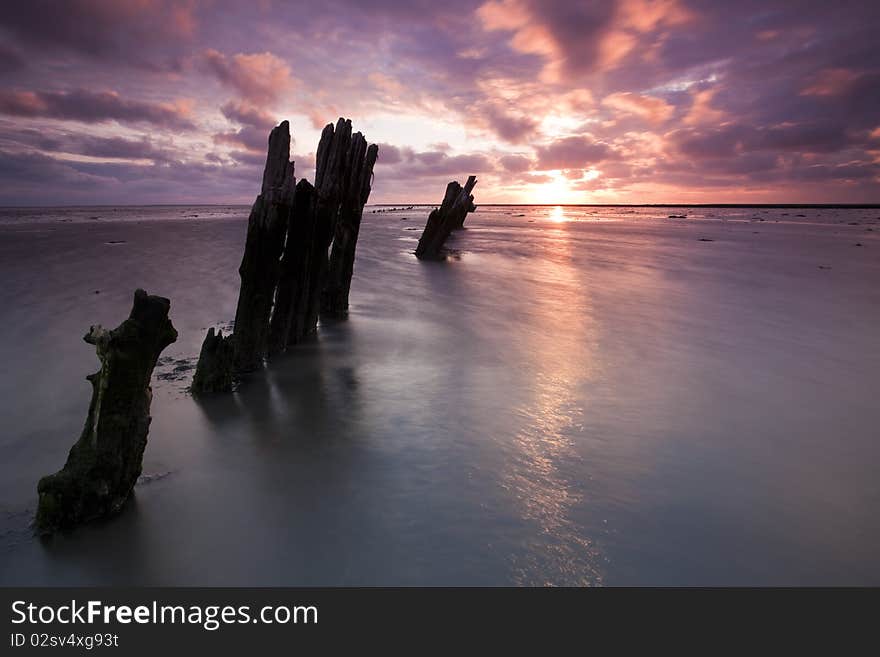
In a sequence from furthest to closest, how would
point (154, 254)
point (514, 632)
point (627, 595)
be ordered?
1. point (154, 254)
2. point (627, 595)
3. point (514, 632)

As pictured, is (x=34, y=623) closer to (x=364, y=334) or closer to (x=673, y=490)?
(x=673, y=490)

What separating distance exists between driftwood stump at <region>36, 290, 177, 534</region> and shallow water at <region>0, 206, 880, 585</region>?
0.55 feet

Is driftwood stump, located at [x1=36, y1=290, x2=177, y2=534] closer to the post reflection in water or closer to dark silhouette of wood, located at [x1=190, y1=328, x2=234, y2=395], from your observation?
dark silhouette of wood, located at [x1=190, y1=328, x2=234, y2=395]

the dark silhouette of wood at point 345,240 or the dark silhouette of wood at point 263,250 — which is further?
the dark silhouette of wood at point 345,240

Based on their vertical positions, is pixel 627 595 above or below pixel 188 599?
above

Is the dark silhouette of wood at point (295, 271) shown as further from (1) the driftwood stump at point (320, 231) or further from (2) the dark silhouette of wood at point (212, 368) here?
(2) the dark silhouette of wood at point (212, 368)

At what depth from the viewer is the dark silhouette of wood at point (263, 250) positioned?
589cm

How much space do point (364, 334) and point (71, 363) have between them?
163 inches

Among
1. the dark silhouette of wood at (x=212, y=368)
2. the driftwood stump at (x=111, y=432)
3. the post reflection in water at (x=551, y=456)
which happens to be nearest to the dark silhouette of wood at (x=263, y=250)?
the dark silhouette of wood at (x=212, y=368)

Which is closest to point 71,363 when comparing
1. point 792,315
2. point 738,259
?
point 792,315

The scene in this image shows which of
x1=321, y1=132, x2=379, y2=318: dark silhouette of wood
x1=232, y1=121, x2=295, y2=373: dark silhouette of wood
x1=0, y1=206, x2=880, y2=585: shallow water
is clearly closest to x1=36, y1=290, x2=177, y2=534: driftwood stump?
x1=0, y1=206, x2=880, y2=585: shallow water

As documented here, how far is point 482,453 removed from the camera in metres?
4.27

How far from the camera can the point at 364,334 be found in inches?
325

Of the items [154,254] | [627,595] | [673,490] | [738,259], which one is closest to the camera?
[627,595]
